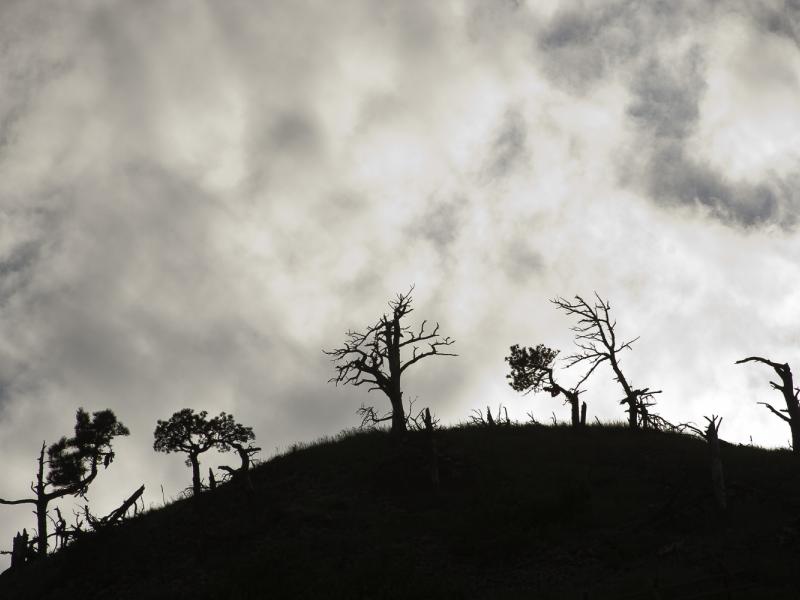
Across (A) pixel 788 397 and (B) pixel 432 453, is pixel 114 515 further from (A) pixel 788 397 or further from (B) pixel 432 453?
(A) pixel 788 397

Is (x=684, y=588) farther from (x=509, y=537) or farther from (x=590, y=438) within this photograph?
(x=590, y=438)

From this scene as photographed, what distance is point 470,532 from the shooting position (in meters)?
24.1

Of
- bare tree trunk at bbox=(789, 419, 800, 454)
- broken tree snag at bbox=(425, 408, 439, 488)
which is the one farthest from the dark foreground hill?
A: bare tree trunk at bbox=(789, 419, 800, 454)

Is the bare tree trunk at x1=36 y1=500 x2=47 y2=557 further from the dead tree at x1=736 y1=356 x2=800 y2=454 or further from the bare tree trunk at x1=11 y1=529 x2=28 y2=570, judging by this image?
the dead tree at x1=736 y1=356 x2=800 y2=454

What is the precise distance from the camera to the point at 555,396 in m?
42.3

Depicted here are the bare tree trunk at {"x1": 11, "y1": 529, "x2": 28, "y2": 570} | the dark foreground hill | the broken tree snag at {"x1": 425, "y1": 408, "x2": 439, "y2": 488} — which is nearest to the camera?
the dark foreground hill

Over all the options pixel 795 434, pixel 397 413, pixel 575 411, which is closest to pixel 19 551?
pixel 397 413

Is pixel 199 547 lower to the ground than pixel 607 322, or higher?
lower

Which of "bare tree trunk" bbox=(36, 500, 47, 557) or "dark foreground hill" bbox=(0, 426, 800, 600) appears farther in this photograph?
"bare tree trunk" bbox=(36, 500, 47, 557)

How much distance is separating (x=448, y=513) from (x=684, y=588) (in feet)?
34.9

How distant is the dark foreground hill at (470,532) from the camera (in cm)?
2008

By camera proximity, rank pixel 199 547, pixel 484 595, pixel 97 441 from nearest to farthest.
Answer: pixel 484 595 < pixel 199 547 < pixel 97 441

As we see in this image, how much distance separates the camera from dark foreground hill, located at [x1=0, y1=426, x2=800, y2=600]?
20078 mm

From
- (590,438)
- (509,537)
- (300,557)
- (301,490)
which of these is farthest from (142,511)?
(590,438)
